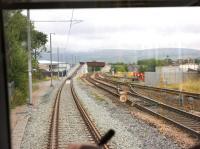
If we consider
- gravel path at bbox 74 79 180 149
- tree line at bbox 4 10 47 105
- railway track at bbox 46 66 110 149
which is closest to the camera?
tree line at bbox 4 10 47 105

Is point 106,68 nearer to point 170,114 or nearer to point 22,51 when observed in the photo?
point 22,51

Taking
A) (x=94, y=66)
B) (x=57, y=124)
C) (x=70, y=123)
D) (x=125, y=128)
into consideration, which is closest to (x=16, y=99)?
(x=94, y=66)

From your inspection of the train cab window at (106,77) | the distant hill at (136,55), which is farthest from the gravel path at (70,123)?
the distant hill at (136,55)

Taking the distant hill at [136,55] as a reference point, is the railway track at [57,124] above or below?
below

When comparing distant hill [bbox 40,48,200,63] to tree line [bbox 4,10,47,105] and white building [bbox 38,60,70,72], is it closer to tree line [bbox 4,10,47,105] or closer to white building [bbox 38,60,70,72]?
white building [bbox 38,60,70,72]

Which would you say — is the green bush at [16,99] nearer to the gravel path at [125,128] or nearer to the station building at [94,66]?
the station building at [94,66]

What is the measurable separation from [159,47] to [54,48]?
0.97m

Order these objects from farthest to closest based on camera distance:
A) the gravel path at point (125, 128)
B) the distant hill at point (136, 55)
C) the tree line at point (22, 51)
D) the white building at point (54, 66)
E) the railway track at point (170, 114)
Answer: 1. the gravel path at point (125, 128)
2. the railway track at point (170, 114)
3. the white building at point (54, 66)
4. the distant hill at point (136, 55)
5. the tree line at point (22, 51)

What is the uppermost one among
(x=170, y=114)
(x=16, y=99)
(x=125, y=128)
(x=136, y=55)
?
(x=136, y=55)

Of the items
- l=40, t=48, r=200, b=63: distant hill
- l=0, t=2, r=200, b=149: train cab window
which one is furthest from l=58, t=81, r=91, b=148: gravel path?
l=40, t=48, r=200, b=63: distant hill

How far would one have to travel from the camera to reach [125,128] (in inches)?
221

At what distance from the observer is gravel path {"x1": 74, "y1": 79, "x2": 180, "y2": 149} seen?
508 cm

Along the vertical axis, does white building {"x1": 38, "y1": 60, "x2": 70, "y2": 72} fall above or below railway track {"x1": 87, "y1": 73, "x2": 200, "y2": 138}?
above

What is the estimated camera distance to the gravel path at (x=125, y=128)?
200 inches
